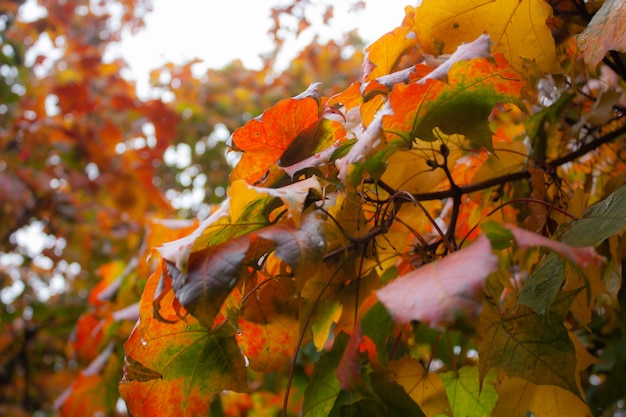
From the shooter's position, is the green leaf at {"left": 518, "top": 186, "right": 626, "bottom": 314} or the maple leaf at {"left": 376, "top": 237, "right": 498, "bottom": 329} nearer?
the maple leaf at {"left": 376, "top": 237, "right": 498, "bottom": 329}

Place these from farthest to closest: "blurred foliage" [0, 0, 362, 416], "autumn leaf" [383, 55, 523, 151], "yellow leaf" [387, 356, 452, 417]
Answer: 1. "blurred foliage" [0, 0, 362, 416]
2. "yellow leaf" [387, 356, 452, 417]
3. "autumn leaf" [383, 55, 523, 151]

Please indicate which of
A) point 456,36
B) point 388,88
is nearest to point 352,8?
point 456,36

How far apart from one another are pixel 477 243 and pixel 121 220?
3.75 m

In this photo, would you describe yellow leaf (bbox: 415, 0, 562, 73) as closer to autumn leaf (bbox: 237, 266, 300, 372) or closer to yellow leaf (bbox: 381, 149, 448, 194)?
yellow leaf (bbox: 381, 149, 448, 194)

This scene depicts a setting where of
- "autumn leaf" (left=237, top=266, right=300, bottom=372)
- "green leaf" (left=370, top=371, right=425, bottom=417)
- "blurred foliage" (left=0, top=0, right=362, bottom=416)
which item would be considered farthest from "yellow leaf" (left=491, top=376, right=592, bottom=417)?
"blurred foliage" (left=0, top=0, right=362, bottom=416)

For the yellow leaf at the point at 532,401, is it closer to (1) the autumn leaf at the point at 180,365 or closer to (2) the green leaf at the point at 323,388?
(2) the green leaf at the point at 323,388

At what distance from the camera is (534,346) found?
60 cm

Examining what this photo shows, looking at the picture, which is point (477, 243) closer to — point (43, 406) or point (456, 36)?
point (456, 36)

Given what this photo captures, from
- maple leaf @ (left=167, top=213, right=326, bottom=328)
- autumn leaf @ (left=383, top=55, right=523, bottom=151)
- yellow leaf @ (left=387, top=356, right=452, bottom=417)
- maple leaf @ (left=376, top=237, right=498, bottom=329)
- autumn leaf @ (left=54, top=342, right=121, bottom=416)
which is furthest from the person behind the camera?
autumn leaf @ (left=54, top=342, right=121, bottom=416)

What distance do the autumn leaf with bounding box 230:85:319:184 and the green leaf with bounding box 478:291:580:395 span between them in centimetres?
31

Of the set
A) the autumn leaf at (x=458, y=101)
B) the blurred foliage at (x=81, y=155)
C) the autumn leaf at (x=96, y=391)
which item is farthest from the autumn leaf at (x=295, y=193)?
the blurred foliage at (x=81, y=155)

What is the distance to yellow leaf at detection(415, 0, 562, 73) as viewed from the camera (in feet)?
2.34

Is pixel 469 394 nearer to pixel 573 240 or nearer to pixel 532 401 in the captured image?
pixel 532 401

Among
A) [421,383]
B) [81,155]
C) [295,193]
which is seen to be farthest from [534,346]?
[81,155]
